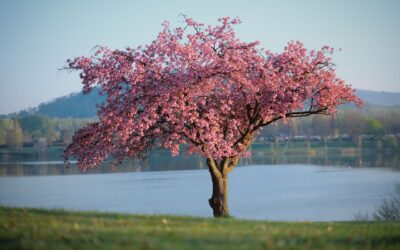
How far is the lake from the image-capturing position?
45719mm

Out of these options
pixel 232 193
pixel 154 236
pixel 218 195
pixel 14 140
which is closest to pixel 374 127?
pixel 14 140

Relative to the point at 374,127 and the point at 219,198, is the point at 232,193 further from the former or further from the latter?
the point at 374,127

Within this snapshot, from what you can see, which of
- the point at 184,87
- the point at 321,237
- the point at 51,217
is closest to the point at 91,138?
the point at 184,87

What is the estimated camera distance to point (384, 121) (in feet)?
611

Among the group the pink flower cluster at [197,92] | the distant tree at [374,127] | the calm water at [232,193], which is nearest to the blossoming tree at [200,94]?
the pink flower cluster at [197,92]

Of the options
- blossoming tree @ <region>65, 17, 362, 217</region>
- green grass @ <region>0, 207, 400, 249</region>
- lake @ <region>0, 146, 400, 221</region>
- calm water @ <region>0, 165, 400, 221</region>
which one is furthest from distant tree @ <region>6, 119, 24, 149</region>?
green grass @ <region>0, 207, 400, 249</region>

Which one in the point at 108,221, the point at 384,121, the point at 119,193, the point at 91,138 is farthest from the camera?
the point at 384,121

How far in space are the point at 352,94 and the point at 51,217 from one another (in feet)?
50.3

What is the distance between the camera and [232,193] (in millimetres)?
58875

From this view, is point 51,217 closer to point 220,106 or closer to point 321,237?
point 321,237

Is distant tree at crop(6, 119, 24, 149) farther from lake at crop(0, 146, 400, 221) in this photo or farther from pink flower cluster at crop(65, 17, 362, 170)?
pink flower cluster at crop(65, 17, 362, 170)

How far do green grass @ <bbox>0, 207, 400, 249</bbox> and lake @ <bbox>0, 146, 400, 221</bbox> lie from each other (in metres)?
24.8

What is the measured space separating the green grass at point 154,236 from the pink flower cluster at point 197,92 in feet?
28.6

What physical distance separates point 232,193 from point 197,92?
123ft
